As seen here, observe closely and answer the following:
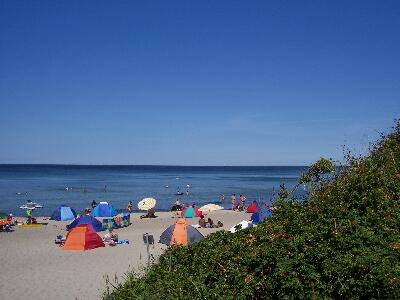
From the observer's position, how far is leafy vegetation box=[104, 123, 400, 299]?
5836mm

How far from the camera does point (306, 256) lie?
6.41m

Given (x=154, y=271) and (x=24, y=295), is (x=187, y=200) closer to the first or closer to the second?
(x=24, y=295)

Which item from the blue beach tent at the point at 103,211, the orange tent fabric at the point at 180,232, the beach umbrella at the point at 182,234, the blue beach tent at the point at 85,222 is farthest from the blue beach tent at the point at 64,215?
the orange tent fabric at the point at 180,232

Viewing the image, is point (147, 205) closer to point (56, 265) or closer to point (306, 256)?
point (56, 265)

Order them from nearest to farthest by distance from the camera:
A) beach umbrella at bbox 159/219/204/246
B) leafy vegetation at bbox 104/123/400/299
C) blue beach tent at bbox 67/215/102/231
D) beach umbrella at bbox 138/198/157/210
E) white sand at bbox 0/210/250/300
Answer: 1. leafy vegetation at bbox 104/123/400/299
2. white sand at bbox 0/210/250/300
3. beach umbrella at bbox 159/219/204/246
4. blue beach tent at bbox 67/215/102/231
5. beach umbrella at bbox 138/198/157/210

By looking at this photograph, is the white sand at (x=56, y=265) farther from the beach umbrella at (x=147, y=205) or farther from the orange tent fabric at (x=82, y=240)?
the beach umbrella at (x=147, y=205)

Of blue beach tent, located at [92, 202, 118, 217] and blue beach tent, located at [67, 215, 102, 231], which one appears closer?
blue beach tent, located at [67, 215, 102, 231]

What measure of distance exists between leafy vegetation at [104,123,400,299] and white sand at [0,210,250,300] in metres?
5.25

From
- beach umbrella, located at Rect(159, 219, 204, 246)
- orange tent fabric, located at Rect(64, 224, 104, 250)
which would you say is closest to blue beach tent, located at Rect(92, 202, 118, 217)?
orange tent fabric, located at Rect(64, 224, 104, 250)

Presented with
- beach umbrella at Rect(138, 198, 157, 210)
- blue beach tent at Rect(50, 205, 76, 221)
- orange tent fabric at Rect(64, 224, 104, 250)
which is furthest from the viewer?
beach umbrella at Rect(138, 198, 157, 210)

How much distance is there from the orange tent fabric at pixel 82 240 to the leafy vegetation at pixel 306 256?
12.3 m

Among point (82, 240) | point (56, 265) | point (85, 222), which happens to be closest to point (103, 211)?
point (85, 222)

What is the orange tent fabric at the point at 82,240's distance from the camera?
19.9 meters

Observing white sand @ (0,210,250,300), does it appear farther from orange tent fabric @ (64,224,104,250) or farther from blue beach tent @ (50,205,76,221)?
blue beach tent @ (50,205,76,221)
